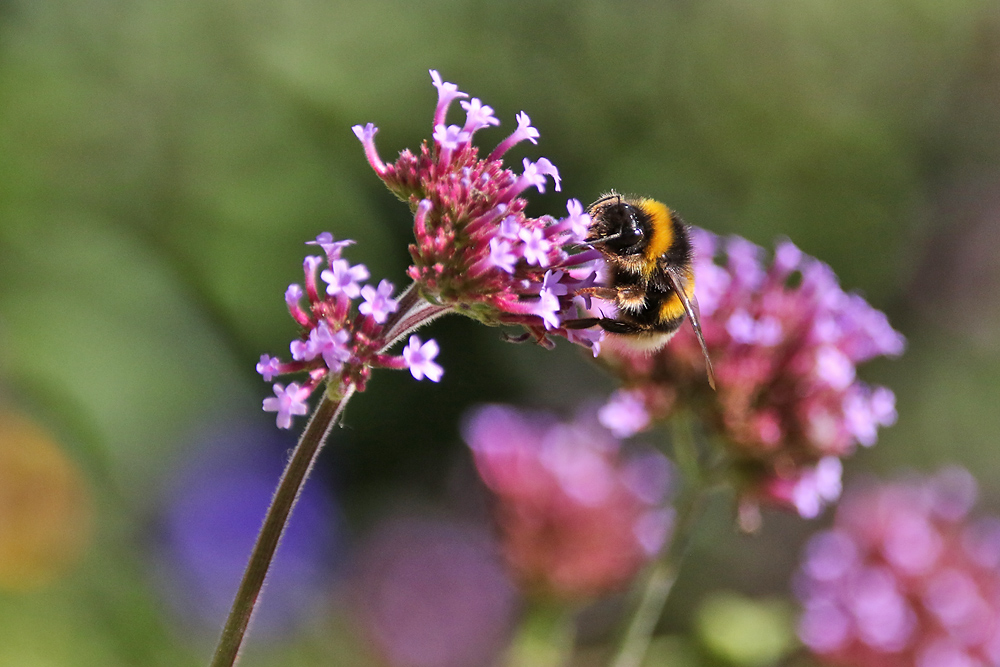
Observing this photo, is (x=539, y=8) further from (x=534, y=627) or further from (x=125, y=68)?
(x=534, y=627)

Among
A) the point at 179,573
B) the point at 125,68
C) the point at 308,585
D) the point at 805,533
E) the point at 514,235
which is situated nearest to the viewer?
the point at 514,235

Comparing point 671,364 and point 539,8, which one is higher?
point 539,8

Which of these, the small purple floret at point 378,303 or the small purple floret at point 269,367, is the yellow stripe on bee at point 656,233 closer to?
the small purple floret at point 378,303

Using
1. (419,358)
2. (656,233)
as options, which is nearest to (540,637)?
(656,233)

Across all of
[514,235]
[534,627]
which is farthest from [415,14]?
[514,235]

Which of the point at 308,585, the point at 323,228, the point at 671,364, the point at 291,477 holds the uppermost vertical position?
the point at 323,228

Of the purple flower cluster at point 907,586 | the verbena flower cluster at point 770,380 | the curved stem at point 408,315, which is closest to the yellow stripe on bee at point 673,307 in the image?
the verbena flower cluster at point 770,380
